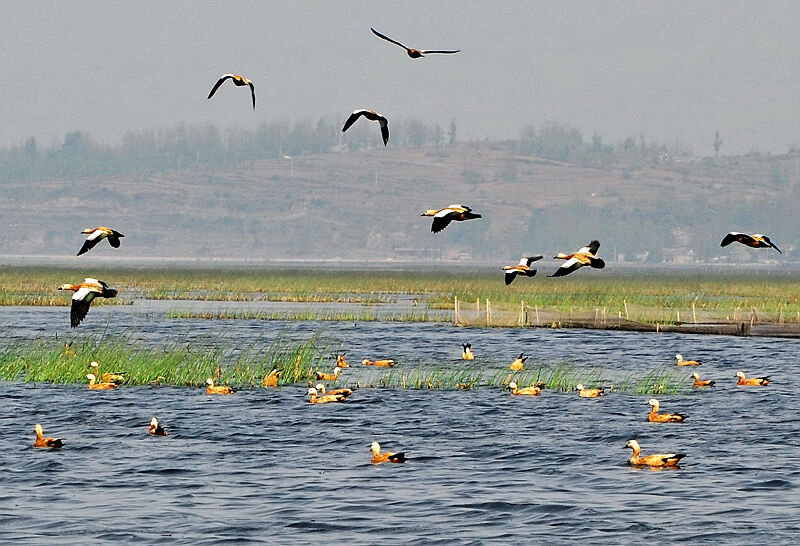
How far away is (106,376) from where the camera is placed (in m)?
40.2

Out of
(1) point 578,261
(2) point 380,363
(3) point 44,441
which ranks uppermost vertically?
(1) point 578,261

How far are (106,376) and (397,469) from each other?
15763 millimetres

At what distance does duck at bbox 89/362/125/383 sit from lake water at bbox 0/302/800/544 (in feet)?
2.33

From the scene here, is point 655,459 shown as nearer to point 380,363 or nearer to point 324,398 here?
point 324,398

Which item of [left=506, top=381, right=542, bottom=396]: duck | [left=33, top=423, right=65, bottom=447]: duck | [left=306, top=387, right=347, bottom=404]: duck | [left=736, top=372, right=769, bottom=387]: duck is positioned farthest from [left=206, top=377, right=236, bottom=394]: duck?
[left=736, top=372, right=769, bottom=387]: duck

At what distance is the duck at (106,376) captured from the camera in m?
40.2

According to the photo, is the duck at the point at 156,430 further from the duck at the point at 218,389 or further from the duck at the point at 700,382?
the duck at the point at 700,382

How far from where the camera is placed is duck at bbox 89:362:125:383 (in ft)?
132

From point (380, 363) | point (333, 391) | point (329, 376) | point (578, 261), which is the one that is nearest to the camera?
point (578, 261)

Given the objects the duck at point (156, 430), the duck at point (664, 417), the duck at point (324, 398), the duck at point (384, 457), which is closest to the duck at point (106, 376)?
the duck at point (324, 398)

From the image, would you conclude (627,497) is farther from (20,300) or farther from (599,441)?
(20,300)

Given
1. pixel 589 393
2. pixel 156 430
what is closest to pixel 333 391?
pixel 589 393

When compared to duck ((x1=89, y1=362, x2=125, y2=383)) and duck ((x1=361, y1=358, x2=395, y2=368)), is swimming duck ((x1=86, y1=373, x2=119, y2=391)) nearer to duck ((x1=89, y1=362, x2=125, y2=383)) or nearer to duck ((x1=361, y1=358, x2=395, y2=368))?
duck ((x1=89, y1=362, x2=125, y2=383))

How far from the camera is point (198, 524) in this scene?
21.5 metres
